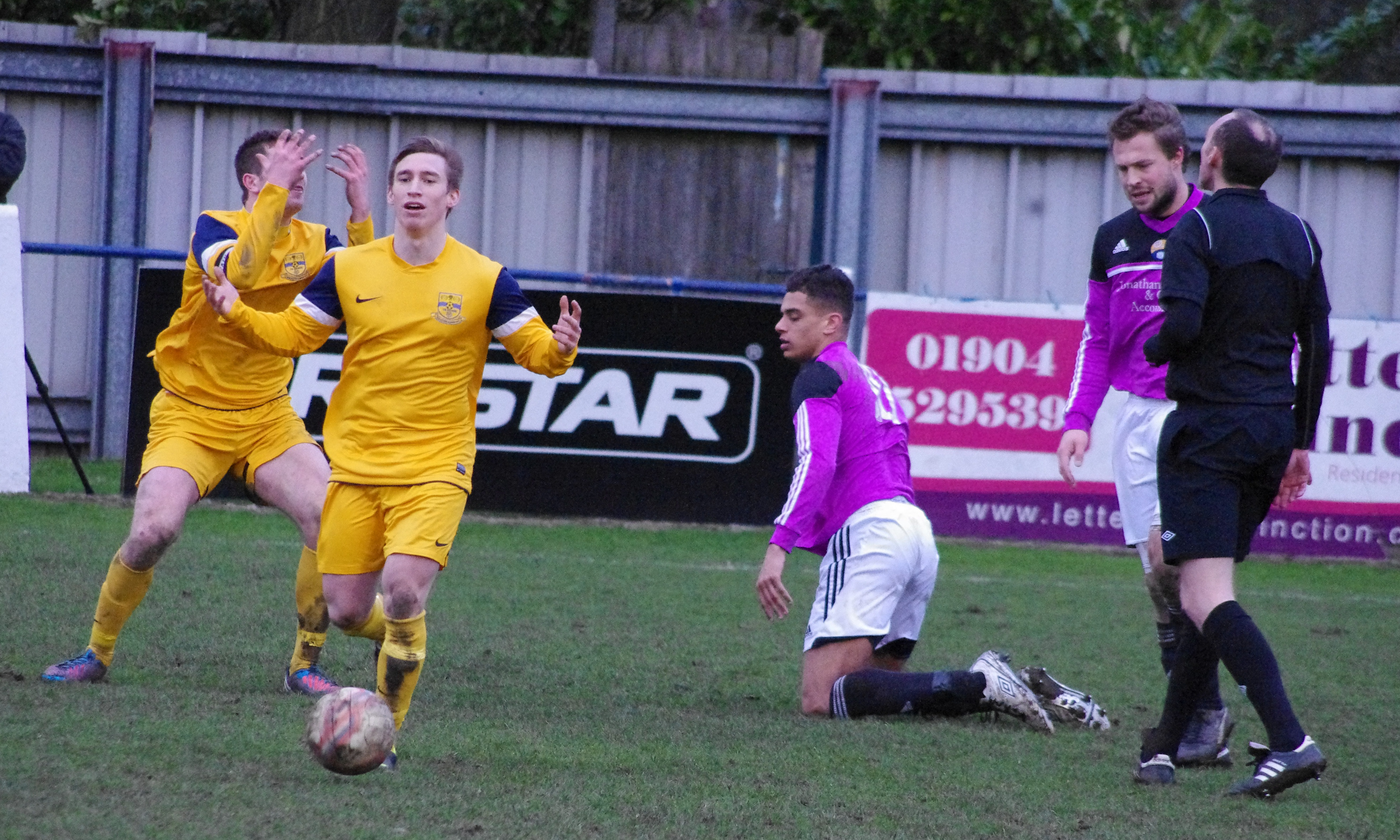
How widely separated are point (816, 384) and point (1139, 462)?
1.19 meters

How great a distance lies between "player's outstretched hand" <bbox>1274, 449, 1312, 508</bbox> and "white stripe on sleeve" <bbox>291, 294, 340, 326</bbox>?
296 cm

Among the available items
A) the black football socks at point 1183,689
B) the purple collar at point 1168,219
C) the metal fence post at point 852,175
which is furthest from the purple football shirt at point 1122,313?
the metal fence post at point 852,175

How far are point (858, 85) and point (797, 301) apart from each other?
21.7ft

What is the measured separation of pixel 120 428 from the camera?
1138 cm

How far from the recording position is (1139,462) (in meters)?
5.46

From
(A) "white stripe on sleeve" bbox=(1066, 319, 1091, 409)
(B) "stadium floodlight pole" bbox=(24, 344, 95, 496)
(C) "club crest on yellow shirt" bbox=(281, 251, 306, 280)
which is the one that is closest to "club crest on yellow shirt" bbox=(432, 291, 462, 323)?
(C) "club crest on yellow shirt" bbox=(281, 251, 306, 280)

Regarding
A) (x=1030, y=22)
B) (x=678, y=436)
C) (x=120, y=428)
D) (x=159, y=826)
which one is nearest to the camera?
(x=159, y=826)

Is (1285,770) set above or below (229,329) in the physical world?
below

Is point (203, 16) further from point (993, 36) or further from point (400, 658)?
point (400, 658)

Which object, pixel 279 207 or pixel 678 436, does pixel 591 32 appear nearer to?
pixel 678 436

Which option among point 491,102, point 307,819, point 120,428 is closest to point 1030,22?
point 491,102

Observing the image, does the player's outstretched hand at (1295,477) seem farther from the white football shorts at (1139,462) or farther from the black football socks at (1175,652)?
the white football shorts at (1139,462)

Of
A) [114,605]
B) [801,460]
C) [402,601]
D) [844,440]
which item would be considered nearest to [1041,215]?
[844,440]

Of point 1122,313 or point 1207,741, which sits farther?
point 1122,313
